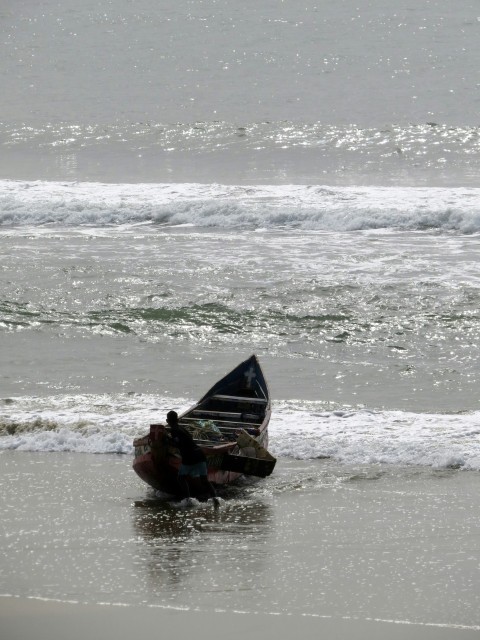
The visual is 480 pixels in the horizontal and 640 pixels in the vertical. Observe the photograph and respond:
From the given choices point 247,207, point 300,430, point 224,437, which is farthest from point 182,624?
point 247,207

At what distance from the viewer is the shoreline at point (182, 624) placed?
7.65 metres

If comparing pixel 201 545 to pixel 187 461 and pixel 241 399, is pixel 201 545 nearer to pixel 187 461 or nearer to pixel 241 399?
pixel 187 461

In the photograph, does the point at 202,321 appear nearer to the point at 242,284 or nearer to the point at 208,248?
the point at 242,284

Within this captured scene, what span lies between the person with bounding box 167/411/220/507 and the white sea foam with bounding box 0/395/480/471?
1981mm

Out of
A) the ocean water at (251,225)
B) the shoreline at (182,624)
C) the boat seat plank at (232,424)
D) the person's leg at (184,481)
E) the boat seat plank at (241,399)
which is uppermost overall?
the ocean water at (251,225)

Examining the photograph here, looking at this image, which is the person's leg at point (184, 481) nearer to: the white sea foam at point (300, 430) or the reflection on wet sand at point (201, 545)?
the reflection on wet sand at point (201, 545)

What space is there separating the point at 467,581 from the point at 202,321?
11.1 meters

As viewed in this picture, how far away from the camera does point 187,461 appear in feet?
36.3

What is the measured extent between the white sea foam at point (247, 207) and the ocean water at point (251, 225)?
0.26ft

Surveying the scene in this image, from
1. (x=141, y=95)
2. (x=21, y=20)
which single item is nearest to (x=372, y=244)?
(x=141, y=95)

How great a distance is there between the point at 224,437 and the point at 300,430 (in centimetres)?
145

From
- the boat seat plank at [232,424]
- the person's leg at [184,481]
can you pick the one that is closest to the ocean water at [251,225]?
the boat seat plank at [232,424]

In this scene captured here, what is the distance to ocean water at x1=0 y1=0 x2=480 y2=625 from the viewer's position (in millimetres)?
14609

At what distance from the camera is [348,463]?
12.5 meters
